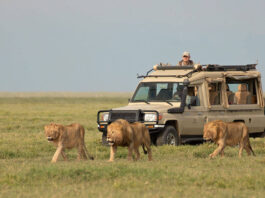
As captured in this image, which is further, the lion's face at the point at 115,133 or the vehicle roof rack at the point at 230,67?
the vehicle roof rack at the point at 230,67

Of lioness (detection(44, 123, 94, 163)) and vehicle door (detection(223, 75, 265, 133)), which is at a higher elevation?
vehicle door (detection(223, 75, 265, 133))

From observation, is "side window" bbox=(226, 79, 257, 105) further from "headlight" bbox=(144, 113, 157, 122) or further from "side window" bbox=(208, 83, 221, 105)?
"headlight" bbox=(144, 113, 157, 122)

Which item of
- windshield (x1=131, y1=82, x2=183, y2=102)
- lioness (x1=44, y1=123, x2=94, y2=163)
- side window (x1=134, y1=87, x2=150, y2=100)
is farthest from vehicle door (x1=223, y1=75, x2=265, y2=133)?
lioness (x1=44, y1=123, x2=94, y2=163)

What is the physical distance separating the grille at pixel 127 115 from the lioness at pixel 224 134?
257cm

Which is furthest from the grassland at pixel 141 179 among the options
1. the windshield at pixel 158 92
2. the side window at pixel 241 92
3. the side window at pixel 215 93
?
the side window at pixel 241 92

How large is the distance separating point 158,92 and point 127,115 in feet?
4.93

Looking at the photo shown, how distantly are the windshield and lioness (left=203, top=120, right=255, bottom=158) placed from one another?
9.10 ft

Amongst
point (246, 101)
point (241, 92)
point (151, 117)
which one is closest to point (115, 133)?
point (151, 117)

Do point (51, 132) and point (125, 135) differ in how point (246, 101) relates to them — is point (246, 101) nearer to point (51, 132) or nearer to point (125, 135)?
point (125, 135)

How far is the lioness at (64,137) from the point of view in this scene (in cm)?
1295

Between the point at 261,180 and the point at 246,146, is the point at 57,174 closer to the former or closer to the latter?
the point at 261,180

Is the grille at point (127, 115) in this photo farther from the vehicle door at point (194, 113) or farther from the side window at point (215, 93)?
the side window at point (215, 93)

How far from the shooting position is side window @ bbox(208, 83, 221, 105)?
18031mm

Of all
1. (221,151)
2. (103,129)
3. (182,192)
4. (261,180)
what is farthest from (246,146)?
(182,192)
